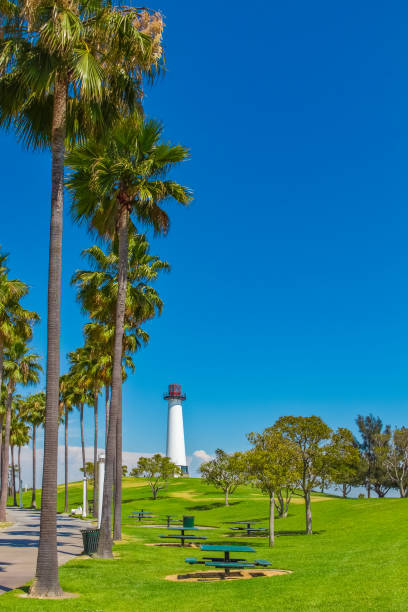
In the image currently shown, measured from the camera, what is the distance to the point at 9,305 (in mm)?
36781

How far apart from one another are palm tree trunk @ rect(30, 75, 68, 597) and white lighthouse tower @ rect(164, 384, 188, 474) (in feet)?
310

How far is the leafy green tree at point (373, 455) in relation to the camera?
258 feet

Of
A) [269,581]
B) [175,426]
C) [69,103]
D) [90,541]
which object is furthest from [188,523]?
[175,426]

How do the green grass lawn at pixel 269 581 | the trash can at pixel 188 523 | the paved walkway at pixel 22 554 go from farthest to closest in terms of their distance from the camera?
the trash can at pixel 188 523
the paved walkway at pixel 22 554
the green grass lawn at pixel 269 581

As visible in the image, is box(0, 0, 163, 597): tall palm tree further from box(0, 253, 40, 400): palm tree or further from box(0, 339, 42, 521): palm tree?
box(0, 339, 42, 521): palm tree

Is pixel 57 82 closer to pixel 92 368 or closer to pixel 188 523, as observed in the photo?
pixel 188 523

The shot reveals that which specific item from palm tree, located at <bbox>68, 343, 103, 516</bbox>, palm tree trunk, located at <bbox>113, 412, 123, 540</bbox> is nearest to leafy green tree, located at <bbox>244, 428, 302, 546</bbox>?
palm tree trunk, located at <bbox>113, 412, 123, 540</bbox>

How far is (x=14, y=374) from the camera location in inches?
1784

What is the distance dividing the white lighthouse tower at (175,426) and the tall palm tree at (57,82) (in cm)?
9417

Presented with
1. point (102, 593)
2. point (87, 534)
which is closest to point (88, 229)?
point (87, 534)

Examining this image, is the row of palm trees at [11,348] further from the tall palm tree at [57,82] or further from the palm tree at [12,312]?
the tall palm tree at [57,82]

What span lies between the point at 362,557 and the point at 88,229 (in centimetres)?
1541

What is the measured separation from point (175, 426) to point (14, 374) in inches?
2577

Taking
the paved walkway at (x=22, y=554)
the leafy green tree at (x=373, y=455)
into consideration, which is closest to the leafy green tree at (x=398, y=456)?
the leafy green tree at (x=373, y=455)
